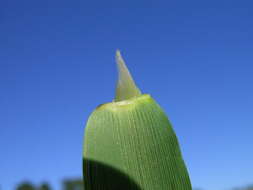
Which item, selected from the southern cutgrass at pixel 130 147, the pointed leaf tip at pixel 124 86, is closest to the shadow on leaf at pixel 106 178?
the southern cutgrass at pixel 130 147

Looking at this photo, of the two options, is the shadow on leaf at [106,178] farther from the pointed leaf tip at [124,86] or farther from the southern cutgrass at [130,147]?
the pointed leaf tip at [124,86]

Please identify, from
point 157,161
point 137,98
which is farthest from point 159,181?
point 137,98

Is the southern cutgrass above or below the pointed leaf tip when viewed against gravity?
Answer: below

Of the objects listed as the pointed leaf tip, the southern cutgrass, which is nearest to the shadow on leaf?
the southern cutgrass

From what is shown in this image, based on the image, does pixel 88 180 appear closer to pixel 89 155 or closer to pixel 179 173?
pixel 89 155

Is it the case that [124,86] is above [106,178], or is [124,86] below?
above

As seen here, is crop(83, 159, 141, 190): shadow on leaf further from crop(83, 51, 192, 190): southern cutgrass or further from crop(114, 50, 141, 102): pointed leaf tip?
crop(114, 50, 141, 102): pointed leaf tip
